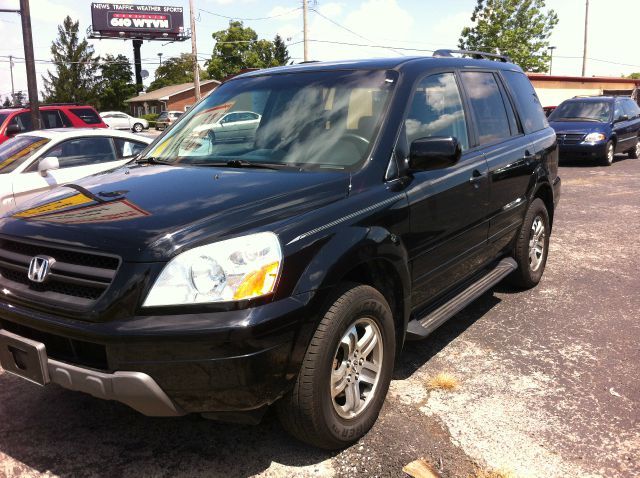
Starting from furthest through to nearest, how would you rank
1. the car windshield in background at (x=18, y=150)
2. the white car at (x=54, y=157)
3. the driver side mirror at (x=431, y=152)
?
the car windshield in background at (x=18, y=150), the white car at (x=54, y=157), the driver side mirror at (x=431, y=152)

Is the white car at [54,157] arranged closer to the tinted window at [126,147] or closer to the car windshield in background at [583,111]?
the tinted window at [126,147]

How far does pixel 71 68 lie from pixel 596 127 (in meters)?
79.1

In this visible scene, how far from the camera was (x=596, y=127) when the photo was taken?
48.0 feet

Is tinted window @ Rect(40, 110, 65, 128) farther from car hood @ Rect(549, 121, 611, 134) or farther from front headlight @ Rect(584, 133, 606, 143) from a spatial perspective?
front headlight @ Rect(584, 133, 606, 143)

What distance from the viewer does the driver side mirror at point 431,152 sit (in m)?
3.11

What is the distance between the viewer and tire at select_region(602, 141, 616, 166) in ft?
48.0

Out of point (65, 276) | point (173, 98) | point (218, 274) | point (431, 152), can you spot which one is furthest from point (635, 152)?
point (173, 98)

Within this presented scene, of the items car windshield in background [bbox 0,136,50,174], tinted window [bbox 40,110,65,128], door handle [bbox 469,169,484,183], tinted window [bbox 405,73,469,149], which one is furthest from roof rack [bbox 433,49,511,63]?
tinted window [bbox 40,110,65,128]

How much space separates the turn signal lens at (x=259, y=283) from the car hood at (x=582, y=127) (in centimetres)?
1418

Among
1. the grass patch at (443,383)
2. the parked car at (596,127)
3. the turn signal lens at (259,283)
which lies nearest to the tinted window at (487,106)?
the grass patch at (443,383)

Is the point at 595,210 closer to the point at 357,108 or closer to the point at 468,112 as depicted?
the point at 468,112

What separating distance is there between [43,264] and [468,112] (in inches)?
115

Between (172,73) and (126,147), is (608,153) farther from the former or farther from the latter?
(172,73)

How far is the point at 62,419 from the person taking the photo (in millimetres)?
3184
